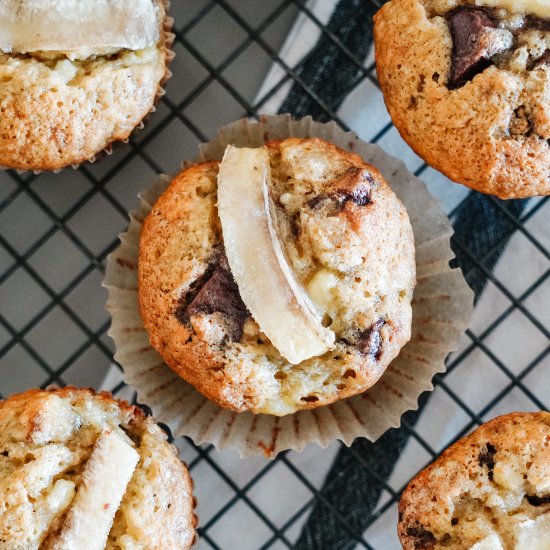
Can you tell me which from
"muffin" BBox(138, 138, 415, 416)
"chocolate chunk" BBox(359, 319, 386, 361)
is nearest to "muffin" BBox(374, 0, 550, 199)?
"muffin" BBox(138, 138, 415, 416)

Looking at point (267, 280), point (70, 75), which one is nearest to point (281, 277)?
point (267, 280)

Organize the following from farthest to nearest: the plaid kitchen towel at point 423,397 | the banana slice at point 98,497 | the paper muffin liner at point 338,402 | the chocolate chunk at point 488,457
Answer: the plaid kitchen towel at point 423,397 → the paper muffin liner at point 338,402 → the chocolate chunk at point 488,457 → the banana slice at point 98,497

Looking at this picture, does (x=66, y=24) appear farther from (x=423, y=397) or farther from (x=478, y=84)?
(x=423, y=397)

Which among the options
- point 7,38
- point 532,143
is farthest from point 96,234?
point 532,143

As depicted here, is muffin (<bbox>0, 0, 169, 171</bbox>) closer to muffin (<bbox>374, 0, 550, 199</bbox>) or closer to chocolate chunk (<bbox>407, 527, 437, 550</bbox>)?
muffin (<bbox>374, 0, 550, 199</bbox>)

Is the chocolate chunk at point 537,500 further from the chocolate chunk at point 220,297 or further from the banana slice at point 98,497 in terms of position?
the banana slice at point 98,497

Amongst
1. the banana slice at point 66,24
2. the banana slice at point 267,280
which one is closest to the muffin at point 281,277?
the banana slice at point 267,280

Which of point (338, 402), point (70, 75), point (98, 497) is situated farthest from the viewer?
point (338, 402)
